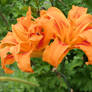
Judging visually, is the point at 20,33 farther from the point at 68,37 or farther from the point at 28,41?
the point at 68,37

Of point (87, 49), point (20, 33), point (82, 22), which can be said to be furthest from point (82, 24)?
point (20, 33)

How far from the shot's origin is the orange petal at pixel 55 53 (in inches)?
24.2

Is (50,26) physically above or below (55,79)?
above

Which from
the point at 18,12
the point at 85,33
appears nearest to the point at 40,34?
the point at 85,33

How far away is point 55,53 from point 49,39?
63 mm

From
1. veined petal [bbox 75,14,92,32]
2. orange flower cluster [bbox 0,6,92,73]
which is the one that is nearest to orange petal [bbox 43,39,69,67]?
orange flower cluster [bbox 0,6,92,73]

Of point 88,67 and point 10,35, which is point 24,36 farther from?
point 88,67

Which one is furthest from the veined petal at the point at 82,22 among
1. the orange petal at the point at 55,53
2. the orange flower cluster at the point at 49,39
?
the orange petal at the point at 55,53

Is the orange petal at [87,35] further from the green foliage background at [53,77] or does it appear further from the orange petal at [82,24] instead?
the green foliage background at [53,77]

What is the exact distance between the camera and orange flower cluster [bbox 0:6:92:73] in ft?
2.11

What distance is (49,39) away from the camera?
66 centimetres

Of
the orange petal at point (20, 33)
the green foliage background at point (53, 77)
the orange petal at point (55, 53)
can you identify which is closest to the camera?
the orange petal at point (55, 53)

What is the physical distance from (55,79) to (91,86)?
221 millimetres

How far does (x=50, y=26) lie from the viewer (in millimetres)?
642
